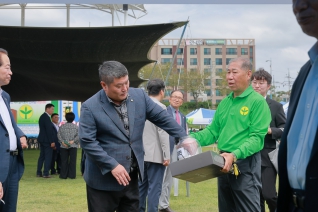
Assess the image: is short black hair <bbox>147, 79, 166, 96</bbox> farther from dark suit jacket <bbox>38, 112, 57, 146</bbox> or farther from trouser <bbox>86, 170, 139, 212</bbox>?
dark suit jacket <bbox>38, 112, 57, 146</bbox>

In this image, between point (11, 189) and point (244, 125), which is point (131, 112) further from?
point (11, 189)

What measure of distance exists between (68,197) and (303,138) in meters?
9.19

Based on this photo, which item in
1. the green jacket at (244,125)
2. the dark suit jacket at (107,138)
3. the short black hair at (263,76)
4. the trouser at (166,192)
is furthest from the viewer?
the trouser at (166,192)

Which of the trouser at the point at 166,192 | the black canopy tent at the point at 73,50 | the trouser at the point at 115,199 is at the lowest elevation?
the trouser at the point at 166,192

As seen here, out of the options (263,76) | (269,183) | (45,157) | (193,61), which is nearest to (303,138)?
(269,183)

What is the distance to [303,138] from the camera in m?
2.28

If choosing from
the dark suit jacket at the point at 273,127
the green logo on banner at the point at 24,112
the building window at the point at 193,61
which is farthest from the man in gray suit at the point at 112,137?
the building window at the point at 193,61

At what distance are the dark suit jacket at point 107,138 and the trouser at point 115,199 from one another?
0.08m

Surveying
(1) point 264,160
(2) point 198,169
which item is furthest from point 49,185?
(2) point 198,169

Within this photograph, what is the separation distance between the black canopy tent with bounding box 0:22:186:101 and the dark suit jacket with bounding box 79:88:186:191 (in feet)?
32.8

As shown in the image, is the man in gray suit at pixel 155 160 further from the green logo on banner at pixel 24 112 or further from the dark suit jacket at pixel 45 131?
the green logo on banner at pixel 24 112

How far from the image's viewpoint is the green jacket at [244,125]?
4840 millimetres

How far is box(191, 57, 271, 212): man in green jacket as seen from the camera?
4876 mm

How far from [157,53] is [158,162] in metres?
132
